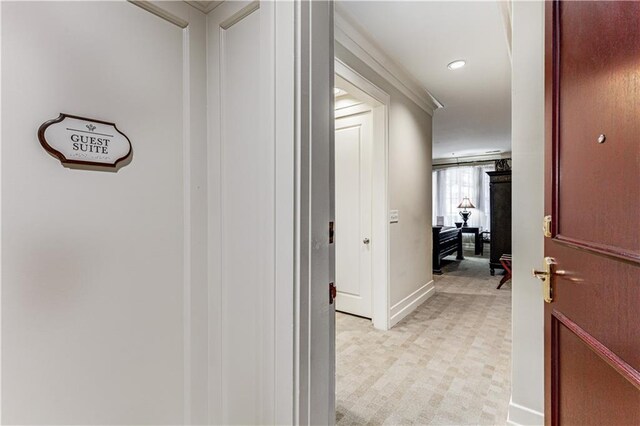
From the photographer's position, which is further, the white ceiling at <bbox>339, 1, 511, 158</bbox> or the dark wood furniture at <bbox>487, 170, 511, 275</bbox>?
the dark wood furniture at <bbox>487, 170, 511, 275</bbox>

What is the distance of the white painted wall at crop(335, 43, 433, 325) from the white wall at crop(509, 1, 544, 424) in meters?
1.27

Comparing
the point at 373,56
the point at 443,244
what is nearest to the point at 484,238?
the point at 443,244

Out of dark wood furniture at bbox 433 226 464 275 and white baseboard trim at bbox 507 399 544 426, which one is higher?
dark wood furniture at bbox 433 226 464 275

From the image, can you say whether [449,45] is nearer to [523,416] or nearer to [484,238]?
[523,416]

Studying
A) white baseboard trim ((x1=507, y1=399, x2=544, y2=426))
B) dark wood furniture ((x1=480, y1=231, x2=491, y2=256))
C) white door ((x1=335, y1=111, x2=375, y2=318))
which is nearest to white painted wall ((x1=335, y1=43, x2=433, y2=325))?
white door ((x1=335, y1=111, x2=375, y2=318))

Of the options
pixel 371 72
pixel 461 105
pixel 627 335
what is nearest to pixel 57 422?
pixel 627 335

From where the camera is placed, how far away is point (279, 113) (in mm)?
887

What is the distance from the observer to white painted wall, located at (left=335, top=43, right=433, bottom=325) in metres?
3.14

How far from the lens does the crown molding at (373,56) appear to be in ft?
7.30

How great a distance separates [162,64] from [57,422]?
1.13 metres

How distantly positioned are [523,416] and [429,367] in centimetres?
76

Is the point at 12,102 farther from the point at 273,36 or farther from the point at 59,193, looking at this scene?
the point at 273,36

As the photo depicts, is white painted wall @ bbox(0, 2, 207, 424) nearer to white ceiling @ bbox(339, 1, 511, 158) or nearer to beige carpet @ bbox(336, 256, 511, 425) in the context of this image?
beige carpet @ bbox(336, 256, 511, 425)

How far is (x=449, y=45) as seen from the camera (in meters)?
2.56
